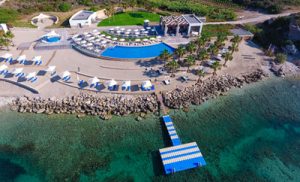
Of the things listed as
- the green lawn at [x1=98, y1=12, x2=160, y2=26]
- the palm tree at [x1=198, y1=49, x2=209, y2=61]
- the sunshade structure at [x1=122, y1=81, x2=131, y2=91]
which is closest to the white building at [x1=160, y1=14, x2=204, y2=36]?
the green lawn at [x1=98, y1=12, x2=160, y2=26]

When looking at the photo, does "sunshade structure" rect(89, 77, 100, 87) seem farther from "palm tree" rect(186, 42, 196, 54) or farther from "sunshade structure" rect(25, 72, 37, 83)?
"palm tree" rect(186, 42, 196, 54)

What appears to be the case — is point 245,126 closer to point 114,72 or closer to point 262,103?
point 262,103

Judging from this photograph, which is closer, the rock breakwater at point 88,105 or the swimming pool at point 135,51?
the rock breakwater at point 88,105

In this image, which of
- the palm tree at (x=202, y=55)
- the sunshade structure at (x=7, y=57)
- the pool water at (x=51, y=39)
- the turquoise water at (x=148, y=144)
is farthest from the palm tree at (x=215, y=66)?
the sunshade structure at (x=7, y=57)

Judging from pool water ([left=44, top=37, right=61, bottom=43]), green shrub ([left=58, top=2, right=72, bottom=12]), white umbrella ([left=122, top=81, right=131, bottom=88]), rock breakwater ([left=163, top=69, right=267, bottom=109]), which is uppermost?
green shrub ([left=58, top=2, right=72, bottom=12])

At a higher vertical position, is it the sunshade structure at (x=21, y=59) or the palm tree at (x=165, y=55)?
the palm tree at (x=165, y=55)

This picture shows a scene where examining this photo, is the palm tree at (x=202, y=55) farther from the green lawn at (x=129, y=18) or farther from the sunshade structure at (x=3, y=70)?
the sunshade structure at (x=3, y=70)
